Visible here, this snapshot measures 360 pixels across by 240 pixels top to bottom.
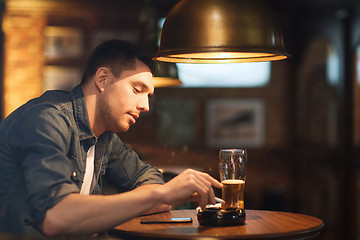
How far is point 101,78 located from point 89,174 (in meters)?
0.38

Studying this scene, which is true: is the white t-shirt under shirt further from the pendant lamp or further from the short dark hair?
the pendant lamp

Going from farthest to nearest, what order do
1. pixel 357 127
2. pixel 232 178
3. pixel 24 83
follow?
pixel 24 83
pixel 357 127
pixel 232 178

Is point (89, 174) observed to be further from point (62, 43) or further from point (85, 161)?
point (62, 43)

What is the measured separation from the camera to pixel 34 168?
5.08 feet

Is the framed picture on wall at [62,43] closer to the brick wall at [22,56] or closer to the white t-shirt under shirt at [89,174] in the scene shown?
the brick wall at [22,56]

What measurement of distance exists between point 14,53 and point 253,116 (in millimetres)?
3002

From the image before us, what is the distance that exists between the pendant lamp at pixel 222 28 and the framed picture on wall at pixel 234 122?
185 inches

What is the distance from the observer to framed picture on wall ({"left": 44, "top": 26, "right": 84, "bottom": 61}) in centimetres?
640

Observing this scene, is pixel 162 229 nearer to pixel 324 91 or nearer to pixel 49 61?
pixel 324 91

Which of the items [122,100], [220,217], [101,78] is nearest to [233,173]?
[220,217]

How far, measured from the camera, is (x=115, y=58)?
2113 mm

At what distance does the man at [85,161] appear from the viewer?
59.7 inches

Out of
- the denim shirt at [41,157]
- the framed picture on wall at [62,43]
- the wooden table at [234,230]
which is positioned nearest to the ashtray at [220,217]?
the wooden table at [234,230]

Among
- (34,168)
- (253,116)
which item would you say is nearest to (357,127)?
(253,116)
